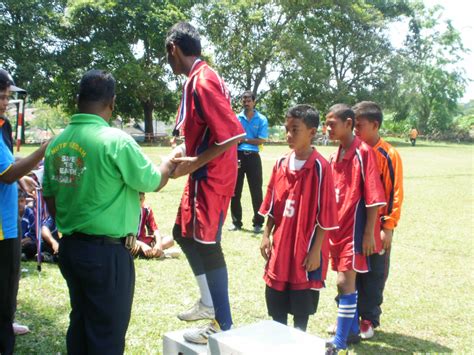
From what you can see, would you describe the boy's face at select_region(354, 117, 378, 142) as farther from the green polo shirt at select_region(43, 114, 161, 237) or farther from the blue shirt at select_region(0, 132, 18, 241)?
the blue shirt at select_region(0, 132, 18, 241)

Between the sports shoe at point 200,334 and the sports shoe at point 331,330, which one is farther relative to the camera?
the sports shoe at point 331,330

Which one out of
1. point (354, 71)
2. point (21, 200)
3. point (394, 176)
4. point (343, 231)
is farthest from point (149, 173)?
point (354, 71)

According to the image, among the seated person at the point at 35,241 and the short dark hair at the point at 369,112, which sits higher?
the short dark hair at the point at 369,112

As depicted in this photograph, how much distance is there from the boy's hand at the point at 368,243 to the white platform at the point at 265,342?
3.98ft

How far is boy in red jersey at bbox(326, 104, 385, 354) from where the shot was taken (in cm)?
376

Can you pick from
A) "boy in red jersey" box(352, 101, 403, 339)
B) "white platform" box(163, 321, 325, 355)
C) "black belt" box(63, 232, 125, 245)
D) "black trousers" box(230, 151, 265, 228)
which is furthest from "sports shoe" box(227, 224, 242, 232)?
"black belt" box(63, 232, 125, 245)

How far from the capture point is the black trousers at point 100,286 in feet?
8.59

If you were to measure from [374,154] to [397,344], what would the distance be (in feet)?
5.30

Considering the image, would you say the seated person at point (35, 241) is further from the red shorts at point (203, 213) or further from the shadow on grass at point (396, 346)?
the shadow on grass at point (396, 346)

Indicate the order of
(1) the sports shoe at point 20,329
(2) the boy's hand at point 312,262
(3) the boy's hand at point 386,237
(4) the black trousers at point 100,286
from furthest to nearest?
(3) the boy's hand at point 386,237 < (1) the sports shoe at point 20,329 < (2) the boy's hand at point 312,262 < (4) the black trousers at point 100,286

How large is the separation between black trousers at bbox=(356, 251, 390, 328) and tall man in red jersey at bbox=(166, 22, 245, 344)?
1391 millimetres

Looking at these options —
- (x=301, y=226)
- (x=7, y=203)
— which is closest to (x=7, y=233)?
(x=7, y=203)

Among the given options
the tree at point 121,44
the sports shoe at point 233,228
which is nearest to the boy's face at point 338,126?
the sports shoe at point 233,228

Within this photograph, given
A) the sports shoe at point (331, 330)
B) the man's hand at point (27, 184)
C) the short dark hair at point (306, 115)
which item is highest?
the short dark hair at point (306, 115)
